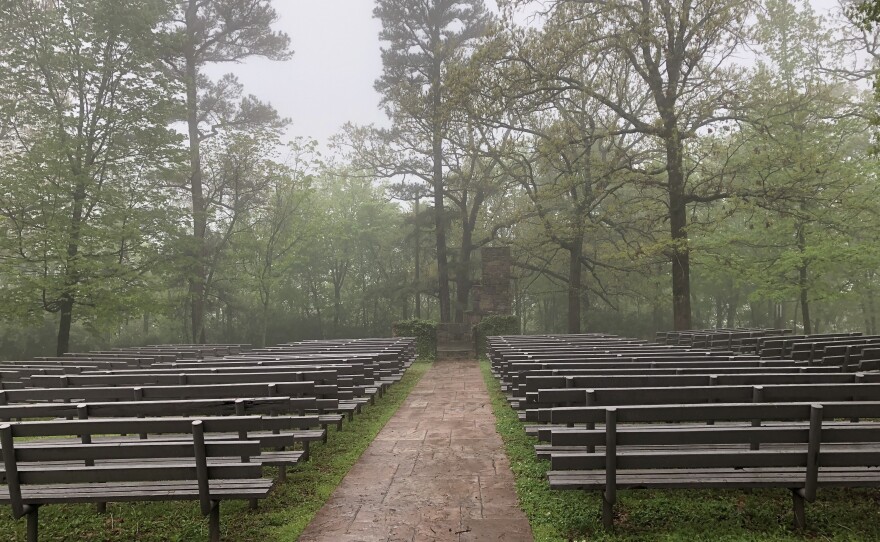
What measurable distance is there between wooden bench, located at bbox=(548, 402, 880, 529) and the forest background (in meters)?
7.50

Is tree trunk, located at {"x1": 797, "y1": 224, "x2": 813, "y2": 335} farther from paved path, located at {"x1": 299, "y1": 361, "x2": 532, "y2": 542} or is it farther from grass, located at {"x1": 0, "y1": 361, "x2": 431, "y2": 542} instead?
grass, located at {"x1": 0, "y1": 361, "x2": 431, "y2": 542}

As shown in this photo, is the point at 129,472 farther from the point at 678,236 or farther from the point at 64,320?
the point at 678,236

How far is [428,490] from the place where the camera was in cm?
458

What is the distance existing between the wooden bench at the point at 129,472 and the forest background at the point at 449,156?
1004 centimetres

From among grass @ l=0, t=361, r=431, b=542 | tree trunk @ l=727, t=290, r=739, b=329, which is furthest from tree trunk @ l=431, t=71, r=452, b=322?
grass @ l=0, t=361, r=431, b=542

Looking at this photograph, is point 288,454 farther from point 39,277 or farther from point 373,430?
point 39,277

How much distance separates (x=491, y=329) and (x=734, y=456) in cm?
1697

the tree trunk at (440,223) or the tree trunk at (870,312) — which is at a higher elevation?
the tree trunk at (440,223)

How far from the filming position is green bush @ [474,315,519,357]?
20.3m

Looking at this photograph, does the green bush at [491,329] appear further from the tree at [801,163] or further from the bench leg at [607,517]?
the bench leg at [607,517]

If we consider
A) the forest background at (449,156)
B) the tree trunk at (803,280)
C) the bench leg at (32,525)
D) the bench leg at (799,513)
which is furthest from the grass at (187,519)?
the tree trunk at (803,280)

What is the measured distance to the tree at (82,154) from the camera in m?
15.2

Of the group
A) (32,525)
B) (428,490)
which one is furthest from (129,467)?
(428,490)

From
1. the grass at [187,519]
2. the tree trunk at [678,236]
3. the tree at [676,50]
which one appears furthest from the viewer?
the tree trunk at [678,236]
